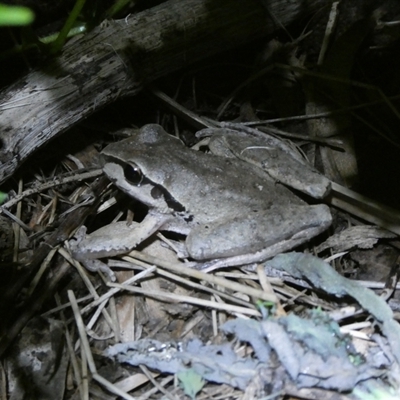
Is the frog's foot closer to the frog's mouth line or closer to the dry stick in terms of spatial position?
the dry stick

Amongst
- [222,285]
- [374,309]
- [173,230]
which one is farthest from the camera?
[173,230]

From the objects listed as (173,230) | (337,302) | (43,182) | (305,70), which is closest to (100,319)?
(173,230)

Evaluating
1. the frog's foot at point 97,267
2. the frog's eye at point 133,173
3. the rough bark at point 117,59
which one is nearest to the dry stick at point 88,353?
the frog's foot at point 97,267

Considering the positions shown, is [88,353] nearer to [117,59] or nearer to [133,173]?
[133,173]

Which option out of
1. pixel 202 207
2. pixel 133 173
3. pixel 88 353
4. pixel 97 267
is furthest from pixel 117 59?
pixel 88 353

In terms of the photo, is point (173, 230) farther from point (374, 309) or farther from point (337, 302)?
point (374, 309)
